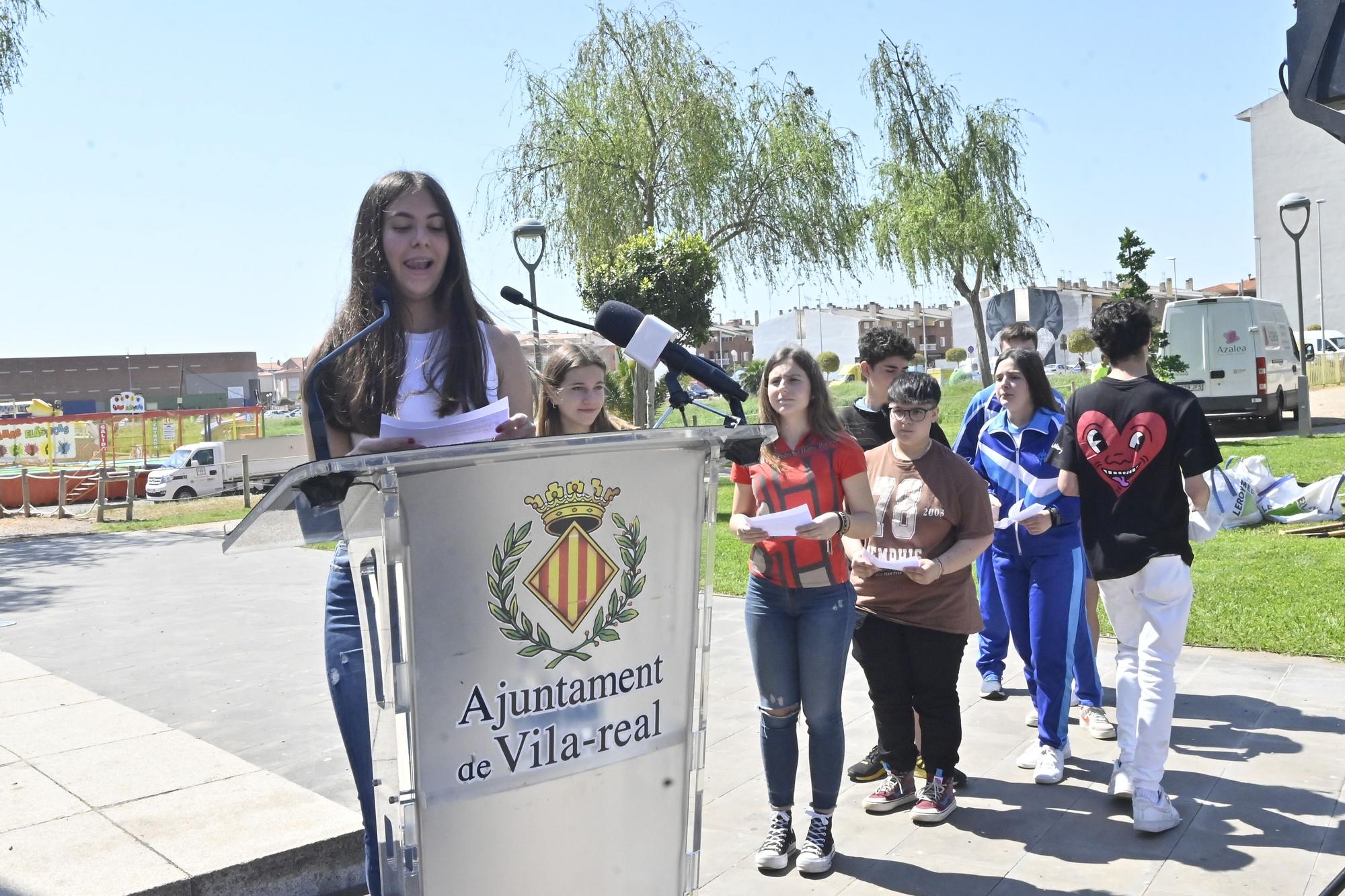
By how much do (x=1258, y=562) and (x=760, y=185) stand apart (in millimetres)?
15209

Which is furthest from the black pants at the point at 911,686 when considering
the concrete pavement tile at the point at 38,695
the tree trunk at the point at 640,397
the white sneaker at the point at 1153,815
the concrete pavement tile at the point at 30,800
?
the tree trunk at the point at 640,397

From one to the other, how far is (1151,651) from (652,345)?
2.70m

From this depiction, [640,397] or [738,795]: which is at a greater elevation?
[640,397]

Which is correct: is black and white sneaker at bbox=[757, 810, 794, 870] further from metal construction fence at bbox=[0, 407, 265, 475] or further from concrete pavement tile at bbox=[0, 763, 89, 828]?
metal construction fence at bbox=[0, 407, 265, 475]

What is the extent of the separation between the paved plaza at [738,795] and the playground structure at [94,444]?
888 inches

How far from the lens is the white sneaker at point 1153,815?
13.3 feet

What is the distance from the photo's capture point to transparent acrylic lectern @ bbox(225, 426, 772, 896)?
1.90 metres

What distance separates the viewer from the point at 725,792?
186 inches

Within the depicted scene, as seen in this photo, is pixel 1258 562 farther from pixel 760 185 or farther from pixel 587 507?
pixel 760 185

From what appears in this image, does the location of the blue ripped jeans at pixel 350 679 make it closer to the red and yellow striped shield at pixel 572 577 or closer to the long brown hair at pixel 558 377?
the red and yellow striped shield at pixel 572 577

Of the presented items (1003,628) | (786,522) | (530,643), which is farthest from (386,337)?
(1003,628)

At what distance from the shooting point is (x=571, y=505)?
205 cm

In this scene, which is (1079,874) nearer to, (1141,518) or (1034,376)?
(1141,518)

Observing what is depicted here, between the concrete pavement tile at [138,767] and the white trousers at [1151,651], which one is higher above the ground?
the white trousers at [1151,651]
